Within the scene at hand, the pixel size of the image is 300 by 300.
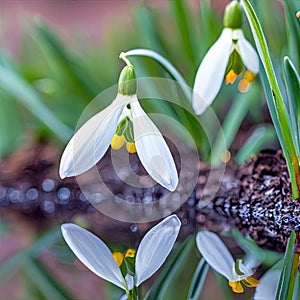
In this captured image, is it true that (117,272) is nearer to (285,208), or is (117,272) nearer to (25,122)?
(285,208)

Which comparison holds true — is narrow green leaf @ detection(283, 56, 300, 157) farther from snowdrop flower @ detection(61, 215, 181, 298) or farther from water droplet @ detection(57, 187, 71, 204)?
water droplet @ detection(57, 187, 71, 204)

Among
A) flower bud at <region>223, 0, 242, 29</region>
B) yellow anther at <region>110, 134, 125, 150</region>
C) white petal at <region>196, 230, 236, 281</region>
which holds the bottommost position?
white petal at <region>196, 230, 236, 281</region>

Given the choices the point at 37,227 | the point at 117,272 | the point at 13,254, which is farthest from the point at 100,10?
the point at 117,272

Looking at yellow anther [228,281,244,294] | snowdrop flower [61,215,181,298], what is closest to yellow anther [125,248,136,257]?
snowdrop flower [61,215,181,298]

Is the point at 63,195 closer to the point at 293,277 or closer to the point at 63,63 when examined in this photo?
the point at 63,63

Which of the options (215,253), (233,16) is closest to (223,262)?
(215,253)

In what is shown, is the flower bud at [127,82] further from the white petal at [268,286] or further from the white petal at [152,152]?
the white petal at [268,286]
